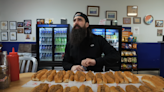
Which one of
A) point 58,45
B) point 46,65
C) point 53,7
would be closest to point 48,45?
point 58,45

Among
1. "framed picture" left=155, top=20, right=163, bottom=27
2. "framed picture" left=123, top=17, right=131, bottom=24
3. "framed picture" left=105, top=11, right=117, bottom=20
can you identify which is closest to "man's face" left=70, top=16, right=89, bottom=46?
"framed picture" left=105, top=11, right=117, bottom=20

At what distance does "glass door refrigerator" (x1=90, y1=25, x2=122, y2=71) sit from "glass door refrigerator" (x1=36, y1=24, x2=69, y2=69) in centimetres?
132

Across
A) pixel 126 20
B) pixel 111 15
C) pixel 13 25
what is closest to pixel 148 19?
pixel 126 20

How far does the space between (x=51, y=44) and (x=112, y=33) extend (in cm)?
276

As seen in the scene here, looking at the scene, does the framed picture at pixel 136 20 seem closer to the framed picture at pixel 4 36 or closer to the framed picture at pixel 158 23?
the framed picture at pixel 158 23

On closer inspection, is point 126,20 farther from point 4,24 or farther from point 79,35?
Result: point 4,24

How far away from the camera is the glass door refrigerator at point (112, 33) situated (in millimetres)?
4336

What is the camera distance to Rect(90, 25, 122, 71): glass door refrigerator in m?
4.34

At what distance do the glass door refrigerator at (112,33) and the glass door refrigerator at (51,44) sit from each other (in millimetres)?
1319

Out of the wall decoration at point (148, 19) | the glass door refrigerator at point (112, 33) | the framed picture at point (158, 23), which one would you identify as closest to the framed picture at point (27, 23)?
the glass door refrigerator at point (112, 33)

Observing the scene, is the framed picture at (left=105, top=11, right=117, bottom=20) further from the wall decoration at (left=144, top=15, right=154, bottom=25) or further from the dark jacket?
the dark jacket

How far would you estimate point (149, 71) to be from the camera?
5.13 metres

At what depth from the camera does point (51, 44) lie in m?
4.56

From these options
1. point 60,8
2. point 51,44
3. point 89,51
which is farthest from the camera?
point 60,8
